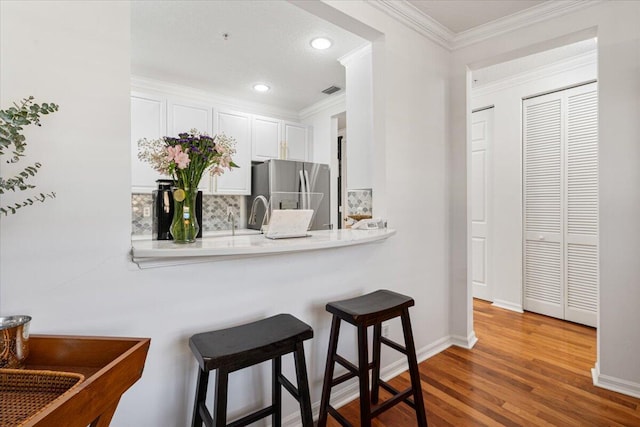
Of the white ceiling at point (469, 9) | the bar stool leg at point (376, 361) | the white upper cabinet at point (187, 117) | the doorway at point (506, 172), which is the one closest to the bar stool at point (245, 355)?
the bar stool leg at point (376, 361)

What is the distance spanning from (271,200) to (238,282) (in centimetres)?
225

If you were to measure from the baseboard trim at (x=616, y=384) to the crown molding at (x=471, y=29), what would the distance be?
2430 mm

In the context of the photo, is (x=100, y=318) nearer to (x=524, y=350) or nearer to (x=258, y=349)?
(x=258, y=349)

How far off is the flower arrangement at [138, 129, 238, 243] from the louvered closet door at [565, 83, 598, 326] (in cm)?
342

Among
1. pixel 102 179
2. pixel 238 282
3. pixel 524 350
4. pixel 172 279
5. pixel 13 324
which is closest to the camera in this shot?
pixel 13 324

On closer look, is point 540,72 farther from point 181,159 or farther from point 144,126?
point 144,126

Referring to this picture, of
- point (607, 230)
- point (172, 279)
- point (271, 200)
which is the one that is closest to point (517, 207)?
point (607, 230)

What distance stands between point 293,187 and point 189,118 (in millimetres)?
1379

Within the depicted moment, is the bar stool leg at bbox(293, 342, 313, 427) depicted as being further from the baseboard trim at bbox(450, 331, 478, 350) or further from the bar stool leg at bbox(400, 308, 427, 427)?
the baseboard trim at bbox(450, 331, 478, 350)

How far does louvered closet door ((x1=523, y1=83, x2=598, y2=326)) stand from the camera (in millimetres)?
3045

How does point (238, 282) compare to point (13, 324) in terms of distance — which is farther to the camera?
point (238, 282)

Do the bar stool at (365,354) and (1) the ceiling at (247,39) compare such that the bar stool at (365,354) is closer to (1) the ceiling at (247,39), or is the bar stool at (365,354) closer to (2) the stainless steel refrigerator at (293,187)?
(1) the ceiling at (247,39)

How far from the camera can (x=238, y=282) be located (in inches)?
58.9

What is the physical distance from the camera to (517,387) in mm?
2086
